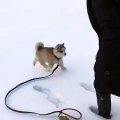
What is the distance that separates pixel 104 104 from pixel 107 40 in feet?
1.27

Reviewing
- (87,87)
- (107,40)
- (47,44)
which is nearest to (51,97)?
(87,87)

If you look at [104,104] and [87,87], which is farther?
[87,87]

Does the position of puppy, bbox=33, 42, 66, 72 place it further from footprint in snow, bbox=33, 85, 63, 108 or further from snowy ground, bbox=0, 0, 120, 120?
footprint in snow, bbox=33, 85, 63, 108

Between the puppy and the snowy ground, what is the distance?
6 centimetres

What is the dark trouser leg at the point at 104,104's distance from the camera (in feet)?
6.49

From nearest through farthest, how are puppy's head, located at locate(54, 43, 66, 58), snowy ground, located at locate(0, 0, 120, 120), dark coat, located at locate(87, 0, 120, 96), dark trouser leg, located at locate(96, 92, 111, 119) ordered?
dark coat, located at locate(87, 0, 120, 96) → dark trouser leg, located at locate(96, 92, 111, 119) → snowy ground, located at locate(0, 0, 120, 120) → puppy's head, located at locate(54, 43, 66, 58)

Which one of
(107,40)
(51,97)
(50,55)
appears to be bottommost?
(51,97)

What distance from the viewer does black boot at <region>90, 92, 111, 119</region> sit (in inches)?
77.9

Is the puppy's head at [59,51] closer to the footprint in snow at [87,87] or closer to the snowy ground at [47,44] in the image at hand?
the snowy ground at [47,44]

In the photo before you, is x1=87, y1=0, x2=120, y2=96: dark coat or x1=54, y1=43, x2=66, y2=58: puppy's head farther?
x1=54, y1=43, x2=66, y2=58: puppy's head

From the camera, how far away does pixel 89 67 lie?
2572 mm

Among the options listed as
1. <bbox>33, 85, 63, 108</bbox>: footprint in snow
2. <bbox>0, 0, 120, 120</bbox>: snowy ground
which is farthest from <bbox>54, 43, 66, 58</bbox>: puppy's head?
<bbox>33, 85, 63, 108</bbox>: footprint in snow

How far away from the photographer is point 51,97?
228cm

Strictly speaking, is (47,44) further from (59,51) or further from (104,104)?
(104,104)
